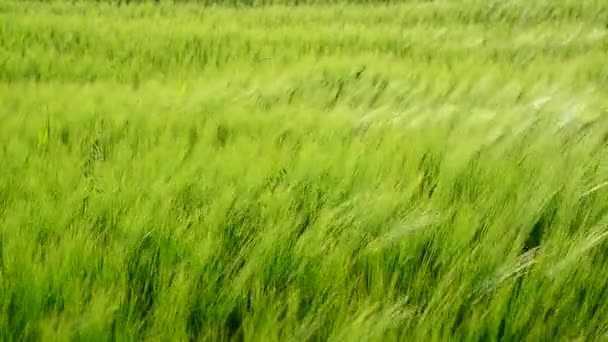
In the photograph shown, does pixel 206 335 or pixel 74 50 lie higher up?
pixel 206 335

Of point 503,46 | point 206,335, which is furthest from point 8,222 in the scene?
point 503,46

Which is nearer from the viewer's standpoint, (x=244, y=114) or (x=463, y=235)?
(x=463, y=235)

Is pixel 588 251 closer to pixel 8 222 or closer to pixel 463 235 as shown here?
pixel 463 235

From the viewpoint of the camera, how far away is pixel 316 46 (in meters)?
5.56

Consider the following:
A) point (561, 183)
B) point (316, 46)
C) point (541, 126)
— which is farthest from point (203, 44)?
point (561, 183)

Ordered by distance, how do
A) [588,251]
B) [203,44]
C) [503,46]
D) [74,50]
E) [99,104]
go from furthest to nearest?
[503,46], [203,44], [74,50], [99,104], [588,251]

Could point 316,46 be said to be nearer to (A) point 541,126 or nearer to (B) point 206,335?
(A) point 541,126

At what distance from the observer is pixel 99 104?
2.32m

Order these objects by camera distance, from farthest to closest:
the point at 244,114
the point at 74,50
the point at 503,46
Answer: the point at 503,46, the point at 74,50, the point at 244,114

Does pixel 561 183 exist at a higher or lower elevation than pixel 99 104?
higher

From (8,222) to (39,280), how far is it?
17cm

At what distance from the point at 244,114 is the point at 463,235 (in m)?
1.20

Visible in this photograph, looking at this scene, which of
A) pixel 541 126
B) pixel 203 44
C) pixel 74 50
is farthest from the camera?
pixel 203 44

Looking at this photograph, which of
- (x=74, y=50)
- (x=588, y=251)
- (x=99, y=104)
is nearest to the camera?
(x=588, y=251)
